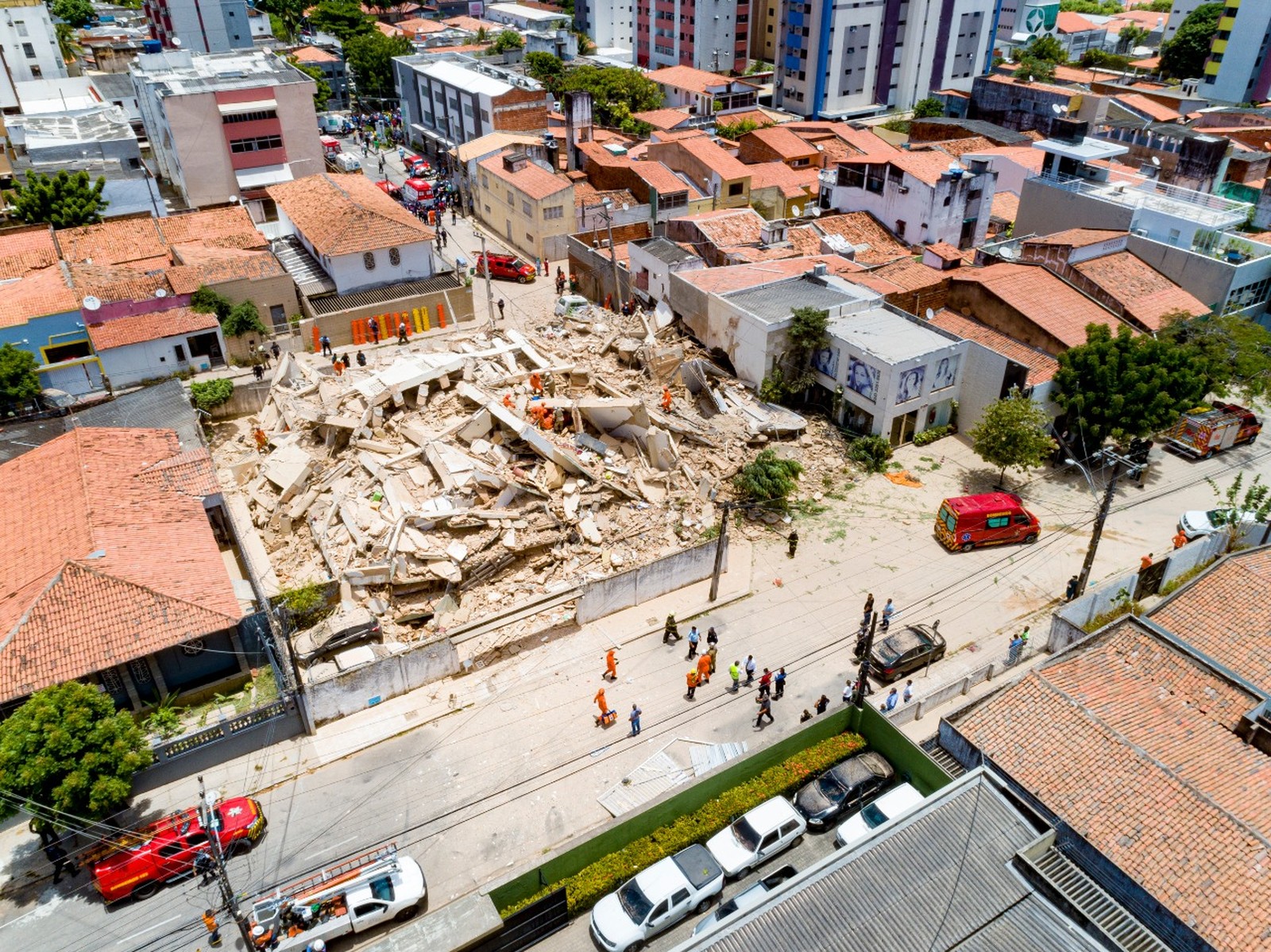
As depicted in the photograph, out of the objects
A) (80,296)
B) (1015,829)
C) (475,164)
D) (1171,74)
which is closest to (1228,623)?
(1015,829)

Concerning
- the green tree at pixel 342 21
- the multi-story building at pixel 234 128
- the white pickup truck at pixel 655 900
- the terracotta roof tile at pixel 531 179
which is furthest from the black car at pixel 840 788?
the green tree at pixel 342 21

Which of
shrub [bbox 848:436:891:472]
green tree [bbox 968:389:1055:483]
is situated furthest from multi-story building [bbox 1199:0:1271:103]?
shrub [bbox 848:436:891:472]

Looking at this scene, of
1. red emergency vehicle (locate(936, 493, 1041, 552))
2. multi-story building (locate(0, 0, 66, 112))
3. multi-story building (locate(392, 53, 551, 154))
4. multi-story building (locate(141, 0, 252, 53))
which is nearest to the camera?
red emergency vehicle (locate(936, 493, 1041, 552))

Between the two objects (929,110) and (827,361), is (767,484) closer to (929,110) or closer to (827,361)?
(827,361)

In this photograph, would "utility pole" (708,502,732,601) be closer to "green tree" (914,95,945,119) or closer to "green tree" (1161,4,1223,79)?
"green tree" (914,95,945,119)

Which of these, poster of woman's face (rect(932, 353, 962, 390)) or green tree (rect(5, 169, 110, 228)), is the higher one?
green tree (rect(5, 169, 110, 228))

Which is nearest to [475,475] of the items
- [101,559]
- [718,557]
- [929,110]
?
[718,557]

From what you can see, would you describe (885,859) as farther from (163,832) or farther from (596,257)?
(596,257)
